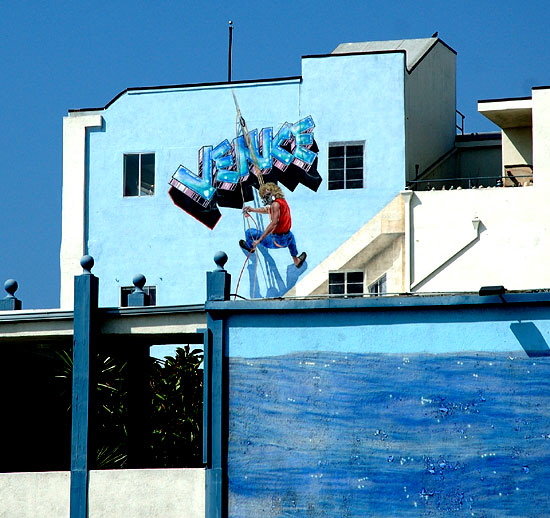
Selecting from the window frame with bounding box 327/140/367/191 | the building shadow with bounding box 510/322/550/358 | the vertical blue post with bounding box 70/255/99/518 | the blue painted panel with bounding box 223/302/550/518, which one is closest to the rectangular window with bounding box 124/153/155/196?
the window frame with bounding box 327/140/367/191

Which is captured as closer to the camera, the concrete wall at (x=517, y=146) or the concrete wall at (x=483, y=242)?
the concrete wall at (x=483, y=242)

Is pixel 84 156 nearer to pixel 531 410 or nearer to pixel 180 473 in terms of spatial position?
pixel 180 473

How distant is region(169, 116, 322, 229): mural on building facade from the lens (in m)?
45.4

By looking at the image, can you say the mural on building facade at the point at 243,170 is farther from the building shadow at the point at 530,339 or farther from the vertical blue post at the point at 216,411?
the building shadow at the point at 530,339

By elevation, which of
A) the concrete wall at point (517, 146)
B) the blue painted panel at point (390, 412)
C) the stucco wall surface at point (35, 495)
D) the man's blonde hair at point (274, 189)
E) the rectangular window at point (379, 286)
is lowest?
the stucco wall surface at point (35, 495)

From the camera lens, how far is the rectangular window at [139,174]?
4709cm

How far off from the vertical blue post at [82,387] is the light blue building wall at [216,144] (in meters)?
15.4

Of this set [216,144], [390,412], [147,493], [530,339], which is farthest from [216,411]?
[216,144]

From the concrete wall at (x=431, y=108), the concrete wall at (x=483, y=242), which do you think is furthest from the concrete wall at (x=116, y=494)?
the concrete wall at (x=431, y=108)

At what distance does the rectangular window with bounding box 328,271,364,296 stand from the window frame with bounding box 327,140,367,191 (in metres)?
2.74

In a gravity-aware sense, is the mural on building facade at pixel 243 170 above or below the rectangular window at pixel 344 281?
above

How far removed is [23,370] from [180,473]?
25.0 feet

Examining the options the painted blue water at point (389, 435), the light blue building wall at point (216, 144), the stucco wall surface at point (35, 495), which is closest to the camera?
the painted blue water at point (389, 435)

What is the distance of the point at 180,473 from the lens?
2902cm
